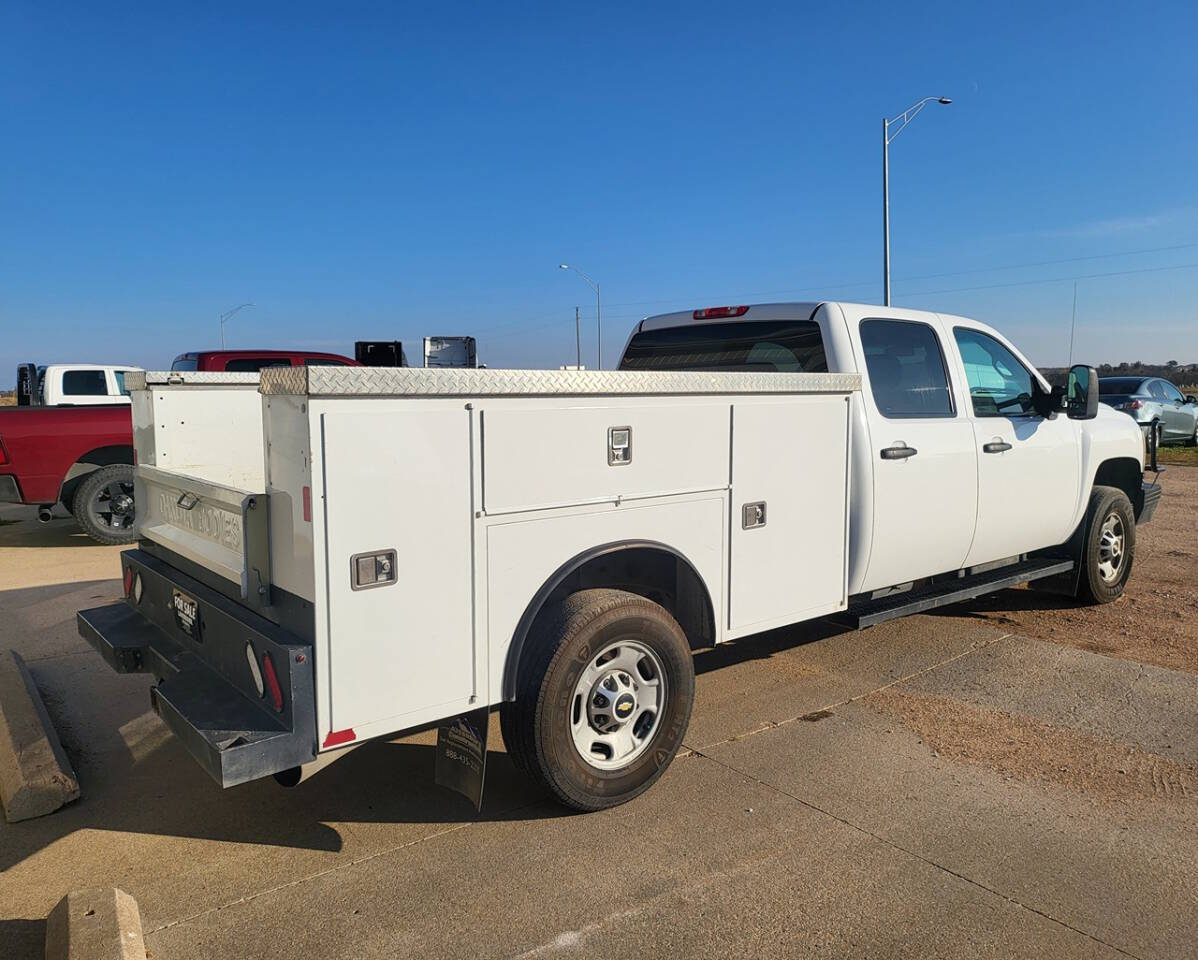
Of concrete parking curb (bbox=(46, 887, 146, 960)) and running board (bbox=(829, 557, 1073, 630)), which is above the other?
running board (bbox=(829, 557, 1073, 630))

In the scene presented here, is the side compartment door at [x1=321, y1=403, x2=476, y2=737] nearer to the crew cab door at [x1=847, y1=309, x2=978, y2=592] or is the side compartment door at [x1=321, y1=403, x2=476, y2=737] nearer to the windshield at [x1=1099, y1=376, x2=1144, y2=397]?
the crew cab door at [x1=847, y1=309, x2=978, y2=592]

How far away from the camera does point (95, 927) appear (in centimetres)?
284

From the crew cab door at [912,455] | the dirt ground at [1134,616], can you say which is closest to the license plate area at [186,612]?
the crew cab door at [912,455]

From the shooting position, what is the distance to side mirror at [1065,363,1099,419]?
6.16m

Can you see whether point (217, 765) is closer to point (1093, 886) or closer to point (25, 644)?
point (1093, 886)

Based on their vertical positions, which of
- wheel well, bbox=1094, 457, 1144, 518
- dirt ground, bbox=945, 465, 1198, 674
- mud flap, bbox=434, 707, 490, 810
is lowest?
dirt ground, bbox=945, 465, 1198, 674

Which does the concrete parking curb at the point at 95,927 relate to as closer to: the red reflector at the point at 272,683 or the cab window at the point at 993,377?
the red reflector at the point at 272,683

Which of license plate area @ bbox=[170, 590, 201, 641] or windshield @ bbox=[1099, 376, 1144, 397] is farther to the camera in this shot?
windshield @ bbox=[1099, 376, 1144, 397]

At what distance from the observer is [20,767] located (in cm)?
405

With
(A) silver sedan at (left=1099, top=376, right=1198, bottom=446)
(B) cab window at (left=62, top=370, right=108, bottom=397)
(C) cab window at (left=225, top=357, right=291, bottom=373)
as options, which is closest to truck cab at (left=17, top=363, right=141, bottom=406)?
(B) cab window at (left=62, top=370, right=108, bottom=397)

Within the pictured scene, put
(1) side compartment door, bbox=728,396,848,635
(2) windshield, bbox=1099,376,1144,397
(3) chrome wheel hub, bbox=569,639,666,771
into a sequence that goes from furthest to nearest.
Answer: (2) windshield, bbox=1099,376,1144,397
(1) side compartment door, bbox=728,396,848,635
(3) chrome wheel hub, bbox=569,639,666,771

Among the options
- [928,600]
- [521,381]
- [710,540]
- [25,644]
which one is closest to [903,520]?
[928,600]

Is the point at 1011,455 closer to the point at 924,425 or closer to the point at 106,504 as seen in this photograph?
the point at 924,425

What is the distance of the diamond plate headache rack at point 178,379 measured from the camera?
4.52 meters
